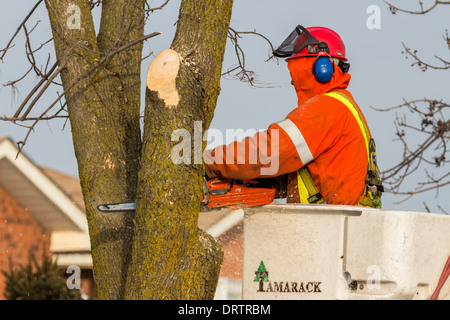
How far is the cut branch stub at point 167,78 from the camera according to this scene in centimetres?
376

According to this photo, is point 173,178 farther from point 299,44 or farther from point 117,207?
point 299,44

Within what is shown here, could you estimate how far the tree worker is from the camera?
404cm

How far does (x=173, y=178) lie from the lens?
3740mm

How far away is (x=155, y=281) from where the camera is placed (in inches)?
147

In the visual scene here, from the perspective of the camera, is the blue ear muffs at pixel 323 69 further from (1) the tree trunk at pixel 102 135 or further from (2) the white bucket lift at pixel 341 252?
(1) the tree trunk at pixel 102 135

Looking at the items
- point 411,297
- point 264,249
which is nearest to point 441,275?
point 411,297

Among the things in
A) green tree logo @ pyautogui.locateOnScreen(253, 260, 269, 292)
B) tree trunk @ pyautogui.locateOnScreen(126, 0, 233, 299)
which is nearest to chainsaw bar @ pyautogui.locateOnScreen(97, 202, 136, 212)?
tree trunk @ pyautogui.locateOnScreen(126, 0, 233, 299)

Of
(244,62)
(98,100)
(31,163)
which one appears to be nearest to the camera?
(98,100)

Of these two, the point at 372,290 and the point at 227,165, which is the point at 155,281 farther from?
the point at 372,290

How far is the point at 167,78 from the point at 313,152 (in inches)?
36.8

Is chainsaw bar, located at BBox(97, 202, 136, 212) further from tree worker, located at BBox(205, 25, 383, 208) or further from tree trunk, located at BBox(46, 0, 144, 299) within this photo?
tree worker, located at BBox(205, 25, 383, 208)

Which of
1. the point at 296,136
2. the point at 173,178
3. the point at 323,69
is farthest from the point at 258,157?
the point at 323,69

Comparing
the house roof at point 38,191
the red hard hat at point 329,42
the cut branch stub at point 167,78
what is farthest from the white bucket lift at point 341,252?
the house roof at point 38,191
